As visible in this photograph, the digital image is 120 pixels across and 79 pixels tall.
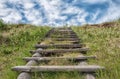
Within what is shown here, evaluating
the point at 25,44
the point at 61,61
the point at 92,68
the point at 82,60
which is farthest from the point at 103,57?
the point at 25,44

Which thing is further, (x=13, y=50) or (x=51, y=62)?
(x=13, y=50)

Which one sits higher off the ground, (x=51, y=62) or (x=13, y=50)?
(x=13, y=50)

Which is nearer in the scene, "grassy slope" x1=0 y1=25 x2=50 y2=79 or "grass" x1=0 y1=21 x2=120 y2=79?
"grass" x1=0 y1=21 x2=120 y2=79

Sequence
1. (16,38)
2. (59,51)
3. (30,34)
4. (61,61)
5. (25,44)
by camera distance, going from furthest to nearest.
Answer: (30,34) → (16,38) → (25,44) → (59,51) → (61,61)

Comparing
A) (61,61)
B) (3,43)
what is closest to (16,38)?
(3,43)

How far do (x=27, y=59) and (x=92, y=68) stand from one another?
5.52 feet

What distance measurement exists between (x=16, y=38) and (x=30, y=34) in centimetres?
104

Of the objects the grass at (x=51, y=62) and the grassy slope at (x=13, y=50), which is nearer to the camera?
the grass at (x=51, y=62)

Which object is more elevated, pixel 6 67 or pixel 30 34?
pixel 30 34

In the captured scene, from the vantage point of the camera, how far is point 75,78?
4242 millimetres

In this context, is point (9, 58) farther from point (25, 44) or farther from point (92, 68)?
point (92, 68)

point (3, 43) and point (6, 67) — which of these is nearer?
point (6, 67)

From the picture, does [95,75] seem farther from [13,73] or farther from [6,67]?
[6,67]

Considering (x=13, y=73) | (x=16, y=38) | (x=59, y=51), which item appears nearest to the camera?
(x=13, y=73)
